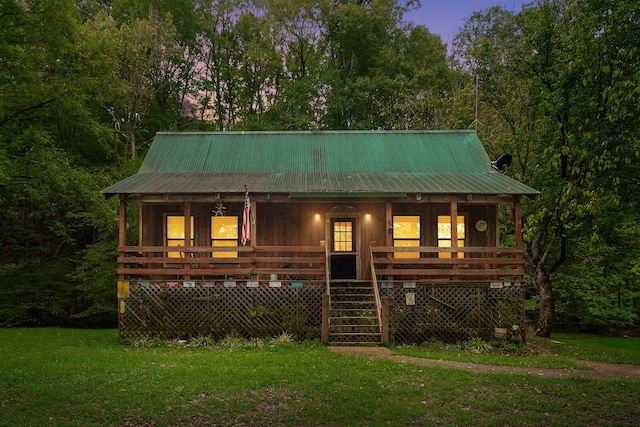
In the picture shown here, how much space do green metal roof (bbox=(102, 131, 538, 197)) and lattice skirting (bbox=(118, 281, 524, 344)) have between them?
288cm

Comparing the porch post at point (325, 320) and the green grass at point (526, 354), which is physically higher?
the porch post at point (325, 320)

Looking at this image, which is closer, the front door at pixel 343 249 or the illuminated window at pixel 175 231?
the front door at pixel 343 249

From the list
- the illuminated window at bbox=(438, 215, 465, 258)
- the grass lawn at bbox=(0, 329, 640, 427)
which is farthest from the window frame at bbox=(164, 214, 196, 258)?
the illuminated window at bbox=(438, 215, 465, 258)

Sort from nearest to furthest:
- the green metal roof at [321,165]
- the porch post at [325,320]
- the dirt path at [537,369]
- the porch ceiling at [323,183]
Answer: the dirt path at [537,369], the porch post at [325,320], the porch ceiling at [323,183], the green metal roof at [321,165]

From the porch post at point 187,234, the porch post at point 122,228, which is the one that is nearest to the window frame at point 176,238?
the porch post at point 187,234

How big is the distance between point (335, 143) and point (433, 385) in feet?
37.0

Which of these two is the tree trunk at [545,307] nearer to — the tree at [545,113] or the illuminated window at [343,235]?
the tree at [545,113]

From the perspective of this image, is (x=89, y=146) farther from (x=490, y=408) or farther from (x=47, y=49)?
(x=490, y=408)

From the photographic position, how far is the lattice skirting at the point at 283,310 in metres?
13.4

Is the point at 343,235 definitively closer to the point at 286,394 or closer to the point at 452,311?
the point at 452,311

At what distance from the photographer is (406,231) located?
16.0m

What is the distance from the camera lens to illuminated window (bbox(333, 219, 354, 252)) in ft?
52.5

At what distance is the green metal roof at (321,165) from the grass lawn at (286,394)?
5.61 m

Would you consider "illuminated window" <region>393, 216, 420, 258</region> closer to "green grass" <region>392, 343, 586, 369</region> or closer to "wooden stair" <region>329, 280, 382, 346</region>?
"wooden stair" <region>329, 280, 382, 346</region>
